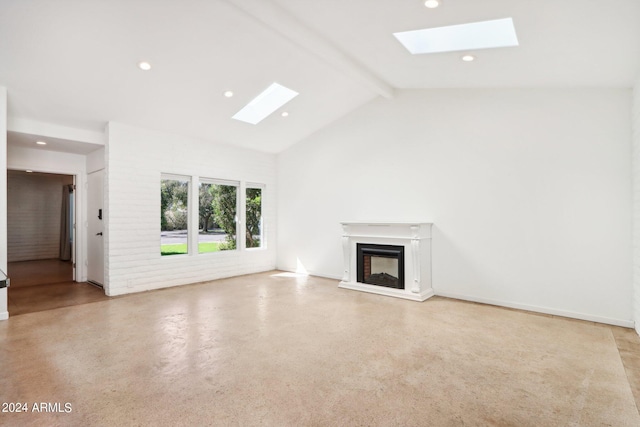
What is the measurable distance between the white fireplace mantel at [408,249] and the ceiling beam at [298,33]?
7.07 ft

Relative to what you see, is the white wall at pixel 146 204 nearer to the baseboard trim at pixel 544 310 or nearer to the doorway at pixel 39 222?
the doorway at pixel 39 222

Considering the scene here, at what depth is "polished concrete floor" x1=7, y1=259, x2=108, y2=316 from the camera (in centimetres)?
447

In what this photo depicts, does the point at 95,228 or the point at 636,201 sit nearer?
the point at 636,201

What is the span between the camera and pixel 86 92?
162 inches

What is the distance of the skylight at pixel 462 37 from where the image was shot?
3215 mm

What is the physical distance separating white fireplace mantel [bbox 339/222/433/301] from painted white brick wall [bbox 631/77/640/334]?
2198 millimetres

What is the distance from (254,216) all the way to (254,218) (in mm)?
43

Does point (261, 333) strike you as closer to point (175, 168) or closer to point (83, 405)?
point (83, 405)

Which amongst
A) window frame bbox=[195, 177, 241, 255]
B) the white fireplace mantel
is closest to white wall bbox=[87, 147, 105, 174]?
window frame bbox=[195, 177, 241, 255]

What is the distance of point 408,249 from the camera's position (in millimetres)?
4844

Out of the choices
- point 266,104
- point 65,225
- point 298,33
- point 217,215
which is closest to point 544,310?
point 298,33

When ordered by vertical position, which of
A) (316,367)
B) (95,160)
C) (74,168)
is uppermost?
(95,160)

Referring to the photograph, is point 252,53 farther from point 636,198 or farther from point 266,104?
point 636,198

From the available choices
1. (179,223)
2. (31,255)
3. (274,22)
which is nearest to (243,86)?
(274,22)
